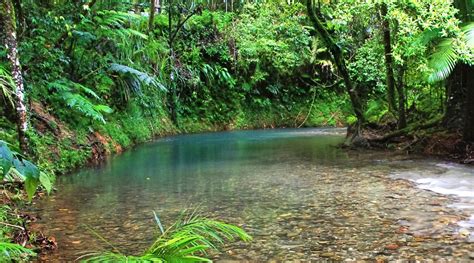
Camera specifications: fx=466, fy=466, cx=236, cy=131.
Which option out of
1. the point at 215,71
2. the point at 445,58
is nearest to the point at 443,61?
the point at 445,58

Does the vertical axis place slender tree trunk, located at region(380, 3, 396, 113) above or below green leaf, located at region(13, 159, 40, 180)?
above

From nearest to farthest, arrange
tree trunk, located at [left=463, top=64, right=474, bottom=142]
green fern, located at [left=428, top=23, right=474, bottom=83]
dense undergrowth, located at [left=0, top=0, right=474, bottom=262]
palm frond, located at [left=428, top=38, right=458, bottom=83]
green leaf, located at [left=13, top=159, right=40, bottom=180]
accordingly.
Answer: green leaf, located at [left=13, top=159, right=40, bottom=180] < green fern, located at [left=428, top=23, right=474, bottom=83] < palm frond, located at [left=428, top=38, right=458, bottom=83] < dense undergrowth, located at [left=0, top=0, right=474, bottom=262] < tree trunk, located at [left=463, top=64, right=474, bottom=142]

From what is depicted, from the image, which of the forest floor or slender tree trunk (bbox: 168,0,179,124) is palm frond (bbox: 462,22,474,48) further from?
slender tree trunk (bbox: 168,0,179,124)

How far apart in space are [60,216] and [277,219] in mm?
2528

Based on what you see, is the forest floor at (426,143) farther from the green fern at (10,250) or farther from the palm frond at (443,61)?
the green fern at (10,250)

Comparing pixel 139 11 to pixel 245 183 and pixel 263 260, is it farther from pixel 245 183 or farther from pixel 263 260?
pixel 263 260

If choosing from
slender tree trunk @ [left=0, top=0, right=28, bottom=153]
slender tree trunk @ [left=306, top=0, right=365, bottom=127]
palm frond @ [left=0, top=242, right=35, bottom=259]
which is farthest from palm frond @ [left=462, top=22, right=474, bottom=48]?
palm frond @ [left=0, top=242, right=35, bottom=259]

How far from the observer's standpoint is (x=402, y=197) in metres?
5.98

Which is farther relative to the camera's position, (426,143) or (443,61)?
(426,143)

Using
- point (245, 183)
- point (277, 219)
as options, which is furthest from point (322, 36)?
point (277, 219)

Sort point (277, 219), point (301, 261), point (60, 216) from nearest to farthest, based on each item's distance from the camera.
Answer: point (301, 261)
point (277, 219)
point (60, 216)

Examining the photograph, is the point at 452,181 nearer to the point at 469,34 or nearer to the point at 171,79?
the point at 469,34

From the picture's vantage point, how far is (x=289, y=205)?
18.9 ft

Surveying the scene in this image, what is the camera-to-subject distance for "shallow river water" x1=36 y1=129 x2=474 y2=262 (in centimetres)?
408
